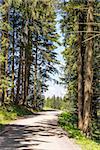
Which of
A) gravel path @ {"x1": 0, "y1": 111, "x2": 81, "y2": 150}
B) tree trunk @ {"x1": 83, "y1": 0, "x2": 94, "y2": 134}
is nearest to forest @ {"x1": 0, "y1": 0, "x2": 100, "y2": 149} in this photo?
tree trunk @ {"x1": 83, "y1": 0, "x2": 94, "y2": 134}

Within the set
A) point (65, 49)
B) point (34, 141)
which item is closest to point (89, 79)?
point (34, 141)

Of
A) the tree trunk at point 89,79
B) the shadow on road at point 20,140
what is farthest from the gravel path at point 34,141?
the tree trunk at point 89,79

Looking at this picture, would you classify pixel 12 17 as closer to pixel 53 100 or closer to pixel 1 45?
pixel 1 45

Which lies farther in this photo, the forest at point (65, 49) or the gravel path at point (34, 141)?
the forest at point (65, 49)

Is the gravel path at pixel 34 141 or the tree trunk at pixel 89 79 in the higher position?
the tree trunk at pixel 89 79

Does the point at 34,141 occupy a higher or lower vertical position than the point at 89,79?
lower

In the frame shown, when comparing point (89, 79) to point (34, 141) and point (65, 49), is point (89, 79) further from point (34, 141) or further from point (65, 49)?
point (65, 49)

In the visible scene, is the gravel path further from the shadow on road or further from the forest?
the forest

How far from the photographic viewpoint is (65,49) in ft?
111

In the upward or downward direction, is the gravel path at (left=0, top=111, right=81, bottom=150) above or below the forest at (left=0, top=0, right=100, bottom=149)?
below

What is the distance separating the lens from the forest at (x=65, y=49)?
20500 mm

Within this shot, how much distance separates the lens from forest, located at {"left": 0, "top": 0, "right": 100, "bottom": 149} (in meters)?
20.5

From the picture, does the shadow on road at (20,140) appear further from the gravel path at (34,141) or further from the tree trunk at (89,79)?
the tree trunk at (89,79)

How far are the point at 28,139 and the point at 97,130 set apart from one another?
2151 cm
